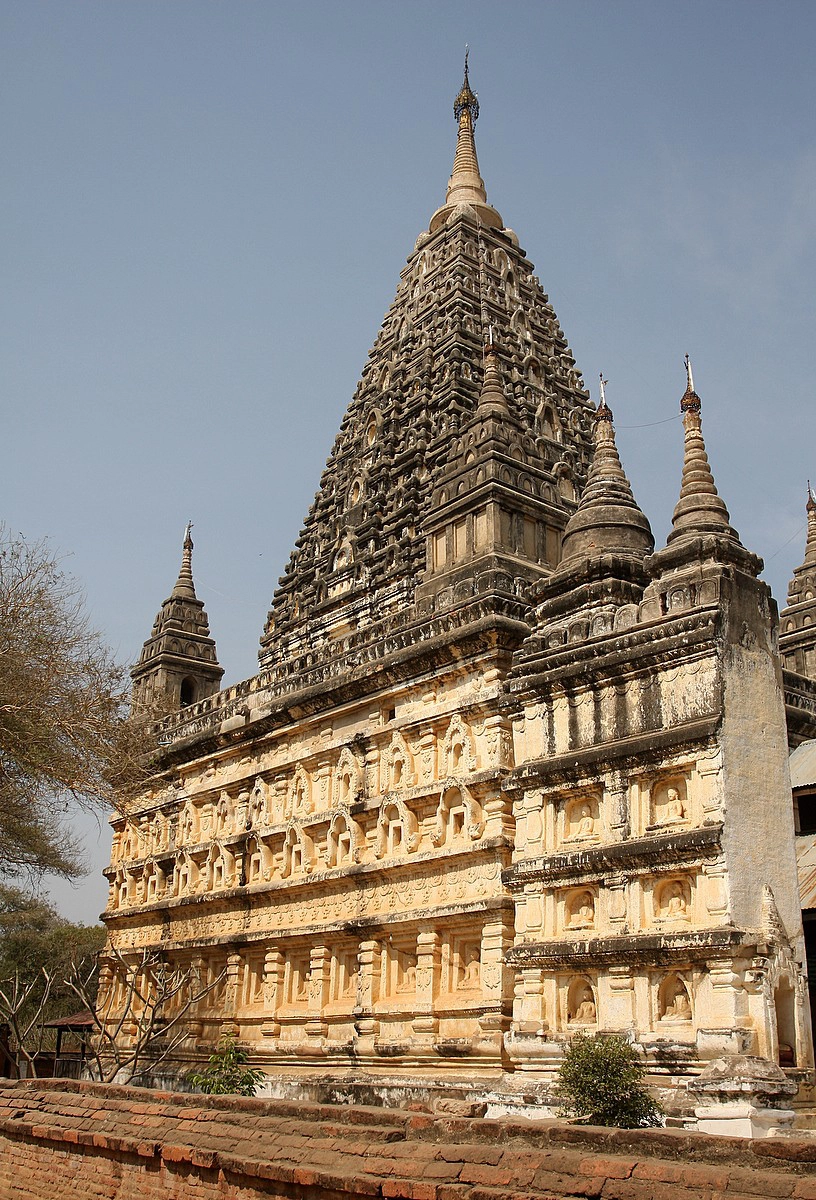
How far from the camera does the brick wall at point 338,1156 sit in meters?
7.98

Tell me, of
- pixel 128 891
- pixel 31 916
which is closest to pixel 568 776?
pixel 128 891

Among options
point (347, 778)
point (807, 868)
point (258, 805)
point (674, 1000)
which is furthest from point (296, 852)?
point (674, 1000)

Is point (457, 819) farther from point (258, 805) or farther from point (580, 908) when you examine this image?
point (258, 805)

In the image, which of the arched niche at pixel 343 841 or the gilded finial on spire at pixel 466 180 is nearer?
the arched niche at pixel 343 841

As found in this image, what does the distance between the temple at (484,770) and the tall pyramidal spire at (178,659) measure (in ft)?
3.00

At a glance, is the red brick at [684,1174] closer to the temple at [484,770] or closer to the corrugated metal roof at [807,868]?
the temple at [484,770]

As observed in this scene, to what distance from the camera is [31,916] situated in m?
54.2

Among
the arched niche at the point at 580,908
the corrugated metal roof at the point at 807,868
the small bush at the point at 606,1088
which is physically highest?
the corrugated metal roof at the point at 807,868

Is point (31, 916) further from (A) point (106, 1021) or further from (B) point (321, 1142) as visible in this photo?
(B) point (321, 1142)

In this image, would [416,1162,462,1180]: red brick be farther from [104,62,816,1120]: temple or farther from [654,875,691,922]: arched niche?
[654,875,691,922]: arched niche

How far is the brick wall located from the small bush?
2.65 meters

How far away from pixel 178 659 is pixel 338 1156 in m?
23.8

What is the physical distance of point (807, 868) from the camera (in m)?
16.5

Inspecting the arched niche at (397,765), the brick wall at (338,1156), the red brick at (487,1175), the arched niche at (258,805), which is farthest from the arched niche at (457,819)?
the red brick at (487,1175)
